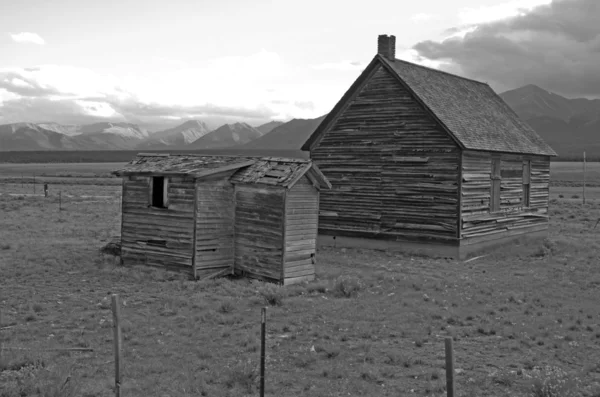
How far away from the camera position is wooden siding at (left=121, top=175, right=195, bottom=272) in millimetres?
17797

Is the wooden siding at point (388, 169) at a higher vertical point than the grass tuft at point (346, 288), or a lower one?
higher

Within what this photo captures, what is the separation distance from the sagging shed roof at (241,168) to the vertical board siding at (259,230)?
331mm

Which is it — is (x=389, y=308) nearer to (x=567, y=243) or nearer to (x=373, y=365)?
(x=373, y=365)

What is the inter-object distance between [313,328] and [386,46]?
1551 cm

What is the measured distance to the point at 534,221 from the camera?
1117 inches

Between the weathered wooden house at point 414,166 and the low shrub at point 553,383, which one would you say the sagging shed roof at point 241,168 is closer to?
the weathered wooden house at point 414,166

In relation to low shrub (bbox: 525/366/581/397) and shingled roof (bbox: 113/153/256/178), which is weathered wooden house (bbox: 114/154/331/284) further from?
low shrub (bbox: 525/366/581/397)

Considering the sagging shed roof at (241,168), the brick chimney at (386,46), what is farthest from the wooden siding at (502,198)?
the sagging shed roof at (241,168)

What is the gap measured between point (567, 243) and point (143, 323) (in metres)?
19.8

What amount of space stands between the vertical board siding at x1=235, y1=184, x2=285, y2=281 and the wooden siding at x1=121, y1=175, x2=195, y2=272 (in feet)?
4.75

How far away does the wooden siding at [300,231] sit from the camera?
1705 cm

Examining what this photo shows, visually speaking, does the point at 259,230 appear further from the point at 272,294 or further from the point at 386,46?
the point at 386,46

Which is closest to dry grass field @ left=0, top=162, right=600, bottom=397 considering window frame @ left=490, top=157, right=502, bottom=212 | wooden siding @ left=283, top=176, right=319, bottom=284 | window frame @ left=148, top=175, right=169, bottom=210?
wooden siding @ left=283, top=176, right=319, bottom=284

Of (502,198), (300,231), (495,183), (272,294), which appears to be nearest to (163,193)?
(300,231)
